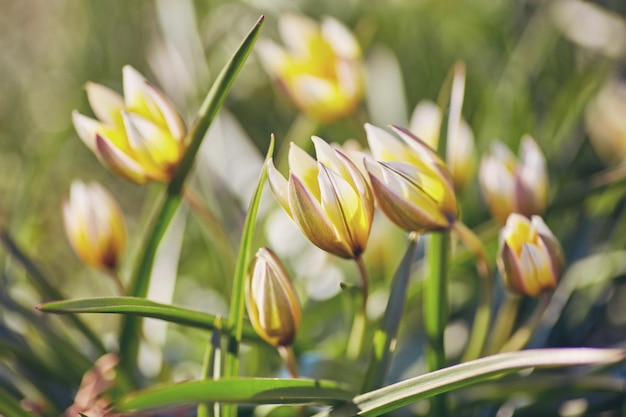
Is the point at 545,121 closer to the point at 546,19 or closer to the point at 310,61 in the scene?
the point at 546,19

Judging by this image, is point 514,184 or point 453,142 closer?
point 514,184

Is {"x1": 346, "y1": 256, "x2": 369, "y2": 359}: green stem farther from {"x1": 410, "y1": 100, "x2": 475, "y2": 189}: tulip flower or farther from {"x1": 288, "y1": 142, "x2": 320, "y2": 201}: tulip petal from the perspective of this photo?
{"x1": 410, "y1": 100, "x2": 475, "y2": 189}: tulip flower

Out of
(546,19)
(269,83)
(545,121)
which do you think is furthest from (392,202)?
(269,83)

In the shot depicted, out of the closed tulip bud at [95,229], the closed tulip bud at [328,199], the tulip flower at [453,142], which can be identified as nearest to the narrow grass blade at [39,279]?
the closed tulip bud at [95,229]

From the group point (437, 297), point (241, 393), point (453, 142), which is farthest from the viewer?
point (453, 142)

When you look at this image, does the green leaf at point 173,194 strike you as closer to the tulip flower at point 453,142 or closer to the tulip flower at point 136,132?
the tulip flower at point 136,132

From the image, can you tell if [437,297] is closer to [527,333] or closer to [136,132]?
[527,333]

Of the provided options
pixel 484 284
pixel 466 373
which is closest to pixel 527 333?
pixel 484 284
